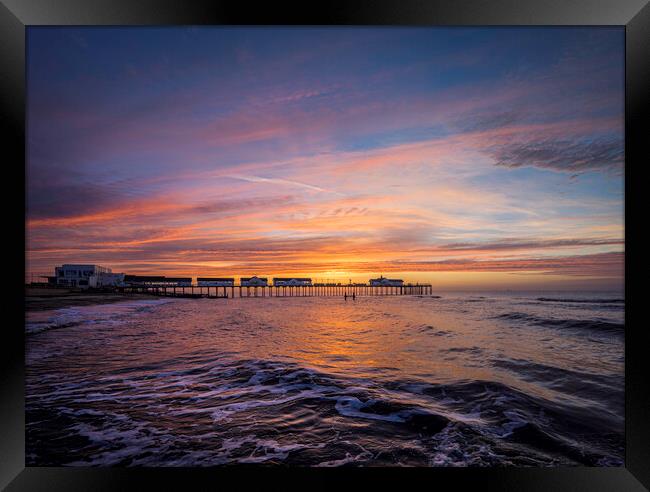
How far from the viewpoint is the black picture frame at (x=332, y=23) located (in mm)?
2201

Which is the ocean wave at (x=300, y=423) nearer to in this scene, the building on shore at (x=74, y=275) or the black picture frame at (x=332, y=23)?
the black picture frame at (x=332, y=23)

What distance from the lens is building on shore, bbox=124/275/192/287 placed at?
131ft

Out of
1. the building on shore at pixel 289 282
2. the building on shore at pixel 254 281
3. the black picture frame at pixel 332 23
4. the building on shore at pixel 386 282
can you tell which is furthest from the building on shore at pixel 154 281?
the black picture frame at pixel 332 23

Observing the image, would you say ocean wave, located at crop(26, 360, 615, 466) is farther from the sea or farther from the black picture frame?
the black picture frame

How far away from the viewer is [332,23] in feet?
7.59

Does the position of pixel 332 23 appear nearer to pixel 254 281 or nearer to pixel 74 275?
pixel 74 275

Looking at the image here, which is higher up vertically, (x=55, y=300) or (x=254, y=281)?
(x=55, y=300)

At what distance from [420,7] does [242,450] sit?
379 cm

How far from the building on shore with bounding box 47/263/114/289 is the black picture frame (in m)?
Answer: 36.6

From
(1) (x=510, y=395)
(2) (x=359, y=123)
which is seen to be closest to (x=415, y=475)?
(1) (x=510, y=395)

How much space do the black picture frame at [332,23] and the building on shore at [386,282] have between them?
2352 inches

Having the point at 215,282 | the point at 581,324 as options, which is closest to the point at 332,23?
the point at 581,324

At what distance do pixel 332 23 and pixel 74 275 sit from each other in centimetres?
4028

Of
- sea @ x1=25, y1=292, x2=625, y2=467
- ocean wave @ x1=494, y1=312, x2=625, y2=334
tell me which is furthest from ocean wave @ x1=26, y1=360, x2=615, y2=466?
ocean wave @ x1=494, y1=312, x2=625, y2=334
